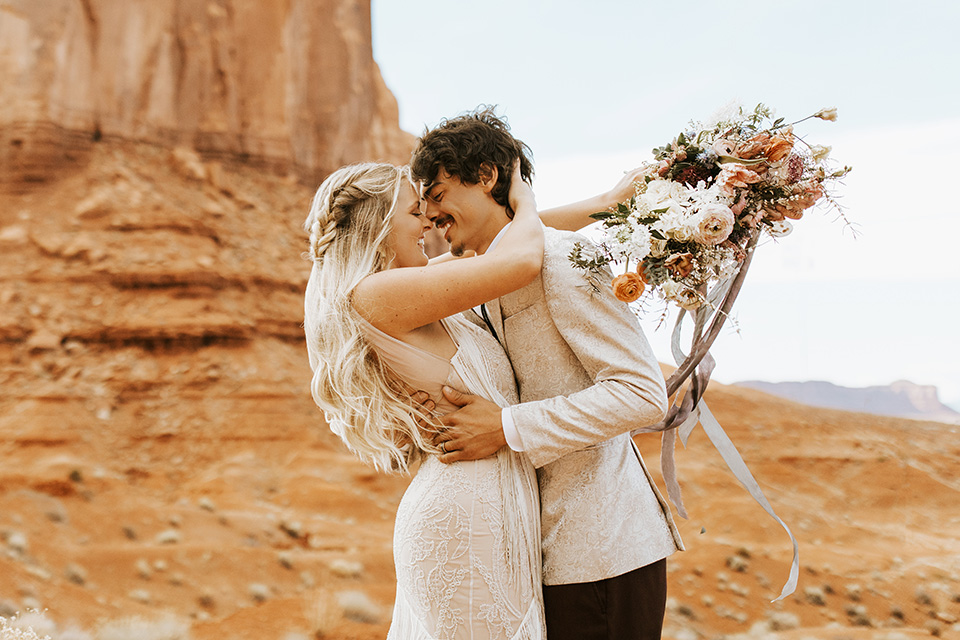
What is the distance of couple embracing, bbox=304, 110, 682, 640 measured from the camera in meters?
2.11

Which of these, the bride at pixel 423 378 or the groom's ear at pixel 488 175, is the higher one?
the groom's ear at pixel 488 175

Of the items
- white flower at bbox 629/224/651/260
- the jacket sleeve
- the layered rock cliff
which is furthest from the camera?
the layered rock cliff

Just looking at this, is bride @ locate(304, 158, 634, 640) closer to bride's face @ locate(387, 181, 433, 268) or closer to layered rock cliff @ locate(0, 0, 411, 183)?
bride's face @ locate(387, 181, 433, 268)

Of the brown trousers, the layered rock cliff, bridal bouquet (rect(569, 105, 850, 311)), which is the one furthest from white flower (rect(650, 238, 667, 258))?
the layered rock cliff

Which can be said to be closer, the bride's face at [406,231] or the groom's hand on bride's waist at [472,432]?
→ the groom's hand on bride's waist at [472,432]

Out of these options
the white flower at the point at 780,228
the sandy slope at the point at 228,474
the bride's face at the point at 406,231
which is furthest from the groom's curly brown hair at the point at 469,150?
the sandy slope at the point at 228,474

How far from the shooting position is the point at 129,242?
1316cm

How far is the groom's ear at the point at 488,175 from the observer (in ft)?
8.03

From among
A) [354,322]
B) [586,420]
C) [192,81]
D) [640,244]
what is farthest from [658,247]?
[192,81]

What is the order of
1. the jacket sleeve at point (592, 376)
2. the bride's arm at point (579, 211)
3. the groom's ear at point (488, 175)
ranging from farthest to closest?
the bride's arm at point (579, 211), the groom's ear at point (488, 175), the jacket sleeve at point (592, 376)

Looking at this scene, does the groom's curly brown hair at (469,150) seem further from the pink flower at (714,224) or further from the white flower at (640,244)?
the pink flower at (714,224)

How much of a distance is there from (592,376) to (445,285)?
538 millimetres

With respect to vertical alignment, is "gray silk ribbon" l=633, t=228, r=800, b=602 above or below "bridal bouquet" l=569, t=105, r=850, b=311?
below

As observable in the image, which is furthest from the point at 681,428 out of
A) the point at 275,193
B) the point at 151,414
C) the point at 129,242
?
the point at 275,193
